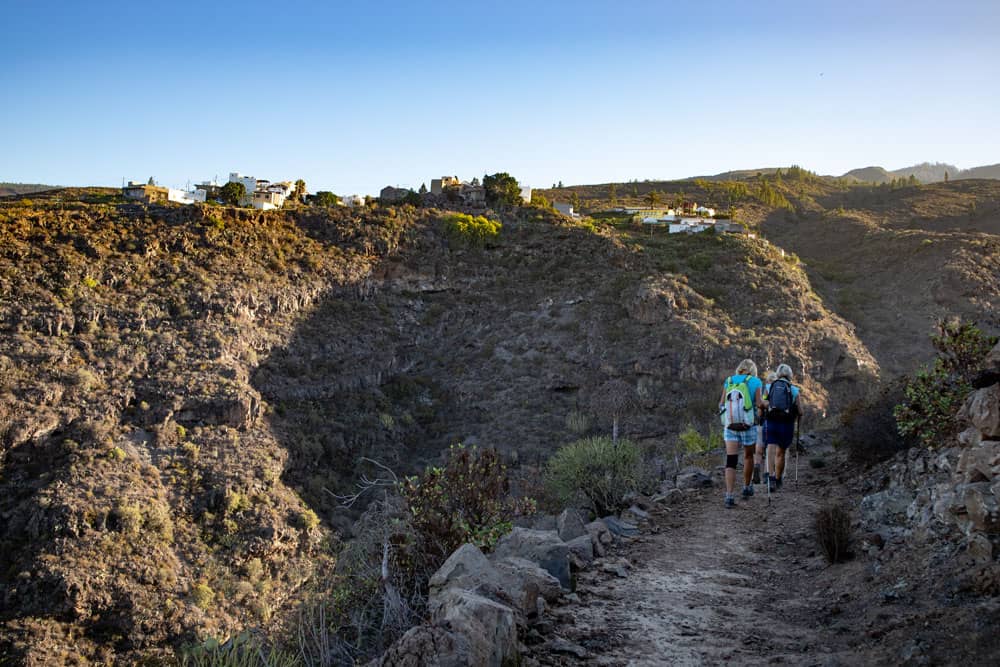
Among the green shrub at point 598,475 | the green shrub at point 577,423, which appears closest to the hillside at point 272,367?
the green shrub at point 577,423

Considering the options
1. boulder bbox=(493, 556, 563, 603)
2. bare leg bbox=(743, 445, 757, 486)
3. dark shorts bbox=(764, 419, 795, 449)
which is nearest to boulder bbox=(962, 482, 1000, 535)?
boulder bbox=(493, 556, 563, 603)

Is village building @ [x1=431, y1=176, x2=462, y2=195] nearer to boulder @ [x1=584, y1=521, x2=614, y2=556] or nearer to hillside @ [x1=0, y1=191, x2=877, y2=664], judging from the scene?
hillside @ [x1=0, y1=191, x2=877, y2=664]

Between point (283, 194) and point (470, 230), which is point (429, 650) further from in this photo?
point (283, 194)

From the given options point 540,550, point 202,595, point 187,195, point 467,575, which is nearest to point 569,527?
point 540,550

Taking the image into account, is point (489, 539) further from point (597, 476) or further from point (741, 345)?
point (741, 345)

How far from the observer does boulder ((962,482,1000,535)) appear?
3689mm

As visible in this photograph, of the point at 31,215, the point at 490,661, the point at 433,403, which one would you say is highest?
the point at 31,215

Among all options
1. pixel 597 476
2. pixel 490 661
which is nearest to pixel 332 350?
pixel 597 476

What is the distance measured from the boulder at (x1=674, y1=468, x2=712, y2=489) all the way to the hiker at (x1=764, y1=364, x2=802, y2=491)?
37.1 inches

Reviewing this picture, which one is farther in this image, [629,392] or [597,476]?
[629,392]

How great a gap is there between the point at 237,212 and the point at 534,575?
32.4 meters

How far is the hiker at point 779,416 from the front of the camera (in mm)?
7879

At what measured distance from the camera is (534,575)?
4320 mm

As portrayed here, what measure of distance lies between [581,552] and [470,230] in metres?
33.7
